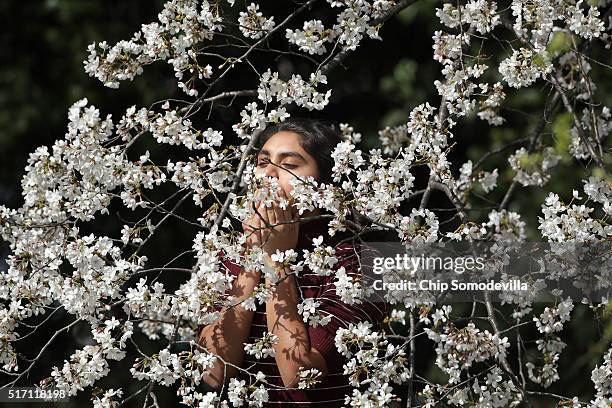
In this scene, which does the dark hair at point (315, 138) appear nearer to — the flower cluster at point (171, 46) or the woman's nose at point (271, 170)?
the woman's nose at point (271, 170)

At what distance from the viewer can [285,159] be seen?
7.48 feet

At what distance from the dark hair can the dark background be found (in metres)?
1.77

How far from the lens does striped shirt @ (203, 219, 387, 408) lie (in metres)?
2.15

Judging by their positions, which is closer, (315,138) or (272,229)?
(272,229)

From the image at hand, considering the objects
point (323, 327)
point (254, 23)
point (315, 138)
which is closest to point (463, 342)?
point (323, 327)

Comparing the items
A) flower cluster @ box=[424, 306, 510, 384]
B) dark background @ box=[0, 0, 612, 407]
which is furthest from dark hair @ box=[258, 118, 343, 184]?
dark background @ box=[0, 0, 612, 407]

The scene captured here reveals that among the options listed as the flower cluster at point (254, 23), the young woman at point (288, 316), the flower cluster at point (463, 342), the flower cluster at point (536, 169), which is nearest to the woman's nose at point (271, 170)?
the young woman at point (288, 316)

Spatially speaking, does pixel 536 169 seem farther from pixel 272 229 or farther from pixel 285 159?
pixel 272 229

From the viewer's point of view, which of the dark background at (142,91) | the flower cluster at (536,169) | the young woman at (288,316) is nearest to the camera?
the young woman at (288,316)

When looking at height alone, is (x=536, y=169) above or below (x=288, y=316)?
above

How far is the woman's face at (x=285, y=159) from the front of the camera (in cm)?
224

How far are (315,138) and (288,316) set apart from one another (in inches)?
16.4

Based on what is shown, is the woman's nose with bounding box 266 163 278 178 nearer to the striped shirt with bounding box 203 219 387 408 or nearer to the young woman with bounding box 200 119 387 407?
the young woman with bounding box 200 119 387 407

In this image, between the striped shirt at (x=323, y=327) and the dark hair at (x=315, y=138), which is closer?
the striped shirt at (x=323, y=327)
